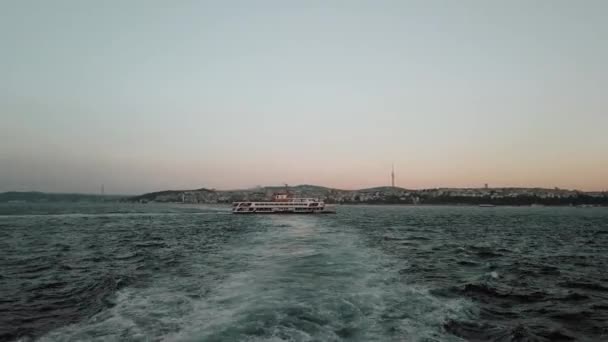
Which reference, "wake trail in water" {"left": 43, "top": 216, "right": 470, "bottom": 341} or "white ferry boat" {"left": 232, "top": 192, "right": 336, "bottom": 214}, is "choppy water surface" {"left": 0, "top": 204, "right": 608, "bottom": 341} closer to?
"wake trail in water" {"left": 43, "top": 216, "right": 470, "bottom": 341}

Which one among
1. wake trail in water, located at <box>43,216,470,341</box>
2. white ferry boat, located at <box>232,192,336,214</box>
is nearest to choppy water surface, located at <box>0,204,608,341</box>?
wake trail in water, located at <box>43,216,470,341</box>

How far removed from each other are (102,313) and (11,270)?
45.7 ft

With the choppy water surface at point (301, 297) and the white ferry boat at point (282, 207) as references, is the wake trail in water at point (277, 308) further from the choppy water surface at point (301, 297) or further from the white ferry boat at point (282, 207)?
the white ferry boat at point (282, 207)

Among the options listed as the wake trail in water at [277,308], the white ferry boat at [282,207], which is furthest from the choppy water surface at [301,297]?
the white ferry boat at [282,207]

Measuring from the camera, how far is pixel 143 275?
65.8ft

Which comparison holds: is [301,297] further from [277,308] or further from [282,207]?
[282,207]

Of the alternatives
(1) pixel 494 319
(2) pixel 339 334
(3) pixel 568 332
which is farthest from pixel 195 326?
(3) pixel 568 332

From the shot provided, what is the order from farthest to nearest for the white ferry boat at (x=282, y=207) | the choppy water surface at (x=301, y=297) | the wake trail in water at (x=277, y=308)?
the white ferry boat at (x=282, y=207), the choppy water surface at (x=301, y=297), the wake trail in water at (x=277, y=308)

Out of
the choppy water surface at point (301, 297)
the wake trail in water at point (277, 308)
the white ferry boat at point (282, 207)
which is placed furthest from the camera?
the white ferry boat at point (282, 207)

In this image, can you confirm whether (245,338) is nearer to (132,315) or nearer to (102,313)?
(132,315)

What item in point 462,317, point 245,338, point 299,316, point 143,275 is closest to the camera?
point 245,338

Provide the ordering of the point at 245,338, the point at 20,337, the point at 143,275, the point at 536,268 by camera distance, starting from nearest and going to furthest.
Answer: the point at 245,338 → the point at 20,337 → the point at 143,275 → the point at 536,268

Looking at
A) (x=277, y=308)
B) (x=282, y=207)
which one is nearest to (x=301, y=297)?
(x=277, y=308)

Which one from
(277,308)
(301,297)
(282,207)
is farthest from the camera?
(282,207)
